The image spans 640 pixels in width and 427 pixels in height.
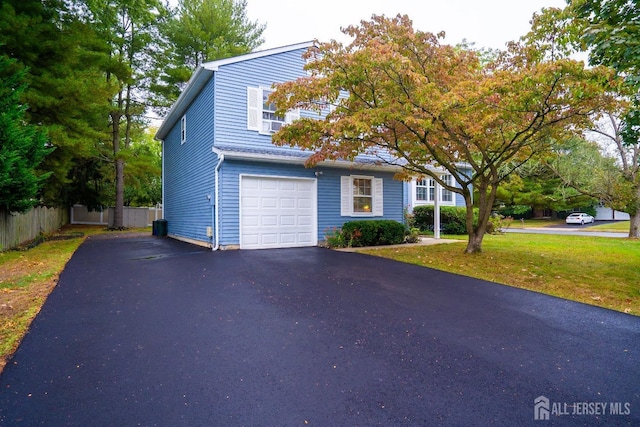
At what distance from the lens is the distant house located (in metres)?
9.80

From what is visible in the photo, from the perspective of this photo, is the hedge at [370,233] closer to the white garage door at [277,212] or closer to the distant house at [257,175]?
the distant house at [257,175]

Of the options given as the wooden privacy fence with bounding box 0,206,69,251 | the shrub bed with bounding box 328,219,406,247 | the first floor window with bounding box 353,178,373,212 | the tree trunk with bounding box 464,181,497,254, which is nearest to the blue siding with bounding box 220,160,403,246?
the first floor window with bounding box 353,178,373,212

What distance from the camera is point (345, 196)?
11672 millimetres

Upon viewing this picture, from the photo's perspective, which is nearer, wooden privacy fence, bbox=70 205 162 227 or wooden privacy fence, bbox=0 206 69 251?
wooden privacy fence, bbox=0 206 69 251

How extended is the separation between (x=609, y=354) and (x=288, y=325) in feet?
10.4

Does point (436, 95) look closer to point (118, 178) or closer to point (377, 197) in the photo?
point (377, 197)

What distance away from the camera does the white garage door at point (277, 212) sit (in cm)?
998

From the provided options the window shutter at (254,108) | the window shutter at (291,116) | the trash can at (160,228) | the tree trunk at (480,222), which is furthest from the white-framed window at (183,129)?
the tree trunk at (480,222)

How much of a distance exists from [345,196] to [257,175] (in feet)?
10.8

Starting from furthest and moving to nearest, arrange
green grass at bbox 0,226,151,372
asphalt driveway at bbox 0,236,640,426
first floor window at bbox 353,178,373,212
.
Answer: first floor window at bbox 353,178,373,212
green grass at bbox 0,226,151,372
asphalt driveway at bbox 0,236,640,426

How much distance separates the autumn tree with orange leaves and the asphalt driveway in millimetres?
3769

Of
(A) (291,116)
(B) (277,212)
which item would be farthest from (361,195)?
(A) (291,116)

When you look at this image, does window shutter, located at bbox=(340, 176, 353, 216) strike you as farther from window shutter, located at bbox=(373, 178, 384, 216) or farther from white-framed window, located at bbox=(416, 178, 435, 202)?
white-framed window, located at bbox=(416, 178, 435, 202)

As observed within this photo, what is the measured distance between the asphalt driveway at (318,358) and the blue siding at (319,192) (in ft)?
14.3
